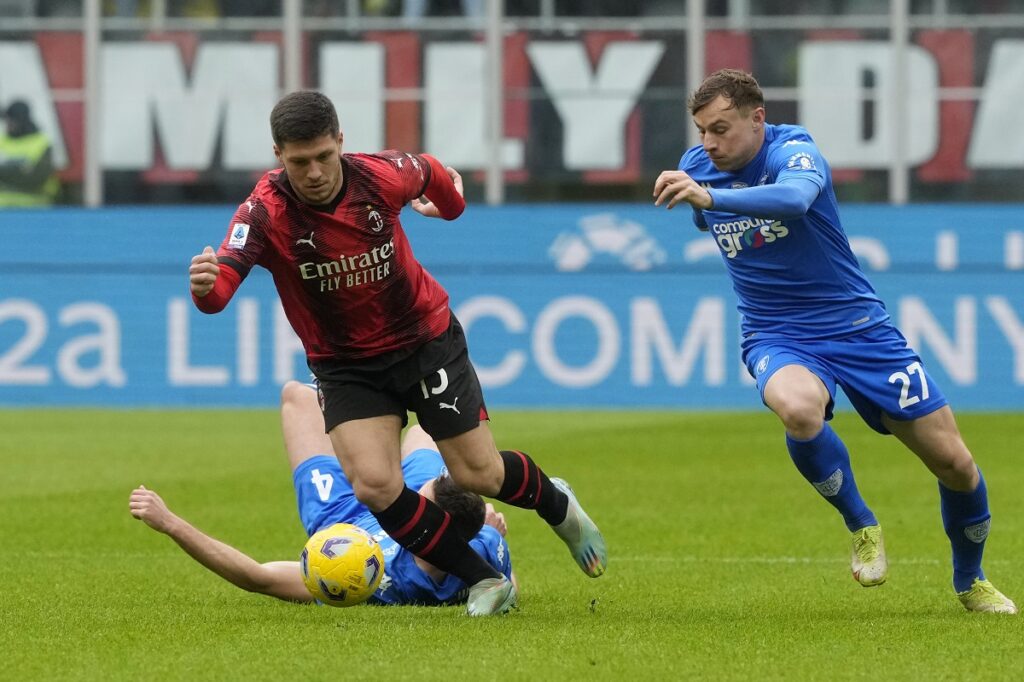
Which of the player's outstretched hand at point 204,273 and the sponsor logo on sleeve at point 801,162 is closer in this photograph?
the player's outstretched hand at point 204,273

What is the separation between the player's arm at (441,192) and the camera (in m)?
6.96

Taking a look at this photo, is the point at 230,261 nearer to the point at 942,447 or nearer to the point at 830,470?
the point at 830,470

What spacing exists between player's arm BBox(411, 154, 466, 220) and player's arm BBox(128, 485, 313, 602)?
1450 millimetres

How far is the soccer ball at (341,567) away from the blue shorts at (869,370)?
1.54 meters

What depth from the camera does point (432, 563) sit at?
6.66m

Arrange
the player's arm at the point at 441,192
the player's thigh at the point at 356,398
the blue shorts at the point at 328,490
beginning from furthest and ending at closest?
1. the blue shorts at the point at 328,490
2. the player's arm at the point at 441,192
3. the player's thigh at the point at 356,398

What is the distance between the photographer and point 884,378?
6691 mm

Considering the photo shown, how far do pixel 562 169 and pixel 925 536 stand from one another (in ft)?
38.9

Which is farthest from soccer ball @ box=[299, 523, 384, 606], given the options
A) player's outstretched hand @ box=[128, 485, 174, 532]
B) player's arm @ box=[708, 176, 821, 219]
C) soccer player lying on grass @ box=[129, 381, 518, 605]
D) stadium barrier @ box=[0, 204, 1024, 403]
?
stadium barrier @ box=[0, 204, 1024, 403]

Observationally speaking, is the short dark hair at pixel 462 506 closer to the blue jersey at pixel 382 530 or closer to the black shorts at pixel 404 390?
the blue jersey at pixel 382 530

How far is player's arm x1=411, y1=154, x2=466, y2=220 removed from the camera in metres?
6.96

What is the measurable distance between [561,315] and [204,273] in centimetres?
1195

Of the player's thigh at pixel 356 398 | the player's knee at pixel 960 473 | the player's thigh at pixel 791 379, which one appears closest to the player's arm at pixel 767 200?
the player's thigh at pixel 791 379

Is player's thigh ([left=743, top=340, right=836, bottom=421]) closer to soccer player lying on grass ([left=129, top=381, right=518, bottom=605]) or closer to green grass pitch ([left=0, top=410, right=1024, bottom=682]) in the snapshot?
green grass pitch ([left=0, top=410, right=1024, bottom=682])
